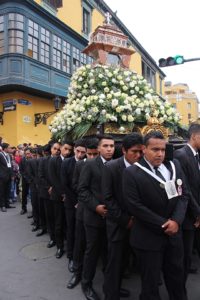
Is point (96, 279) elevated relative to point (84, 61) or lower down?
lower down

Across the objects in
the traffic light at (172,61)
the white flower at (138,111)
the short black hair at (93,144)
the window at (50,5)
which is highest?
the window at (50,5)

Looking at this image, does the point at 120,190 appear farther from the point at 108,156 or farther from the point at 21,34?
Result: the point at 21,34

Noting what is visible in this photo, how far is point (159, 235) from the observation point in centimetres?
297

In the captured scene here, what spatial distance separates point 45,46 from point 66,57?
188 centimetres

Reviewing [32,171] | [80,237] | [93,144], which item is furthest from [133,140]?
[32,171]

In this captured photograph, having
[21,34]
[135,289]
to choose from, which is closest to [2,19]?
[21,34]

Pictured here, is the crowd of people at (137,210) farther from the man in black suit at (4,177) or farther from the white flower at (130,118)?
the man in black suit at (4,177)

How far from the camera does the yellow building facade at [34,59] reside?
48.9 ft

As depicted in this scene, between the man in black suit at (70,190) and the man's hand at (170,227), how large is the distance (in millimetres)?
2211

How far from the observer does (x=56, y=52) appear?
57.1 feet

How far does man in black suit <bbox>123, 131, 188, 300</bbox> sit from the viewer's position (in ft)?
9.66

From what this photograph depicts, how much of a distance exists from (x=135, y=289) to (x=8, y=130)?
12.9m

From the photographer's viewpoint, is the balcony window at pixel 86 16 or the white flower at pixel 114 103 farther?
the balcony window at pixel 86 16

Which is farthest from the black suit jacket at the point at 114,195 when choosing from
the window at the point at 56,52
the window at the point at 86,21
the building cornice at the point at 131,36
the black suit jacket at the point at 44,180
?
the building cornice at the point at 131,36
